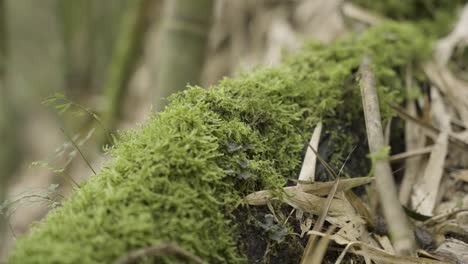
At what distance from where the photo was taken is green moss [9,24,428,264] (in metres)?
1.00

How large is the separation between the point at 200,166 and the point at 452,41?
1.89 m

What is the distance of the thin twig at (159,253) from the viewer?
3.04 feet

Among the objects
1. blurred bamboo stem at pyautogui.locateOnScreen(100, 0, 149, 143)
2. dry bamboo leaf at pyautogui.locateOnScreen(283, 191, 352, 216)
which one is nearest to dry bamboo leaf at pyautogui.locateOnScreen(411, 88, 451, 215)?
dry bamboo leaf at pyautogui.locateOnScreen(283, 191, 352, 216)

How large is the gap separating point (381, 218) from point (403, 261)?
29 cm

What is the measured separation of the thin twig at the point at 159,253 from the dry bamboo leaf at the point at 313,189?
11.2 inches

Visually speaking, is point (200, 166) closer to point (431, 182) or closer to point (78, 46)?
point (431, 182)

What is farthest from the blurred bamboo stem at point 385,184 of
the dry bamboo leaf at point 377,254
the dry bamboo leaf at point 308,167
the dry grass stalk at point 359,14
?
the dry grass stalk at point 359,14

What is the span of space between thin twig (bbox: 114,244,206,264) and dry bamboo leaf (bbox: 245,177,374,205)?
11.2 inches

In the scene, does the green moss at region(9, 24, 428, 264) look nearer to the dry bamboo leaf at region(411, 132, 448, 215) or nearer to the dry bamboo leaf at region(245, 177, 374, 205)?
the dry bamboo leaf at region(245, 177, 374, 205)

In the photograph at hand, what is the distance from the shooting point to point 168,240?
103 centimetres

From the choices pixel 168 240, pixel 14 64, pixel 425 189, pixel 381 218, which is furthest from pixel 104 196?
pixel 14 64

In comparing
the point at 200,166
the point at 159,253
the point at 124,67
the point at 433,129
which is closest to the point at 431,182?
the point at 433,129

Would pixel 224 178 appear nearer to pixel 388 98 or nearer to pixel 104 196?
pixel 104 196

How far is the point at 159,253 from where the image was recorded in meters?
0.97
